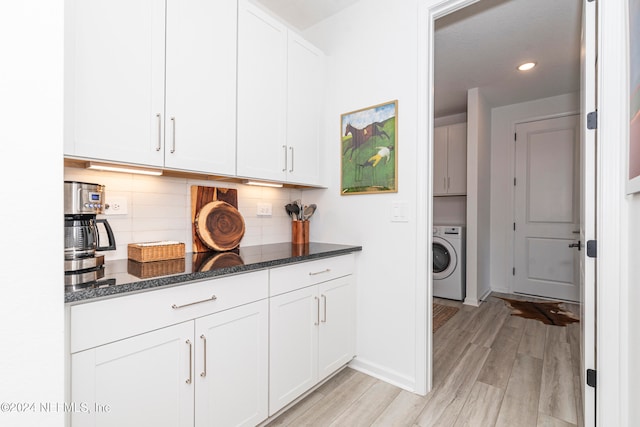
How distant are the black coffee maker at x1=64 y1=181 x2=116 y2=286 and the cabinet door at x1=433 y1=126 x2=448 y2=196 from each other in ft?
13.8

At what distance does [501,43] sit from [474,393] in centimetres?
281

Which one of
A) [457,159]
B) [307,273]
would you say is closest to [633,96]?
[307,273]

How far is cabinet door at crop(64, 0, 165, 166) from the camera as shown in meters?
1.16

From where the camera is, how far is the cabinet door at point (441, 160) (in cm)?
440

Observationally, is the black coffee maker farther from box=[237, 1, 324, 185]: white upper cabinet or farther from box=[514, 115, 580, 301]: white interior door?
box=[514, 115, 580, 301]: white interior door

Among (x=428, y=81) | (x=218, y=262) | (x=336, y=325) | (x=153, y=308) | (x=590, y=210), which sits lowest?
(x=336, y=325)

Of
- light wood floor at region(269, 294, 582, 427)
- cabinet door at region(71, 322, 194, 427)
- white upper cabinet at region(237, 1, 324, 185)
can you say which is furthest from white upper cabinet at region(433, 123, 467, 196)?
cabinet door at region(71, 322, 194, 427)

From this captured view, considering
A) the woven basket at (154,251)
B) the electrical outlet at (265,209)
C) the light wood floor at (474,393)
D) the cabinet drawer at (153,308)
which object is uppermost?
the electrical outlet at (265,209)

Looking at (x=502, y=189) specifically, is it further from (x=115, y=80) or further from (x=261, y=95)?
(x=115, y=80)

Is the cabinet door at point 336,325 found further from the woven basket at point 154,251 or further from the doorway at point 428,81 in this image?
the woven basket at point 154,251

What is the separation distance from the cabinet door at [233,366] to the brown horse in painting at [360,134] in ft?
4.06

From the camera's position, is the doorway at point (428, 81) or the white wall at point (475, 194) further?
the white wall at point (475, 194)

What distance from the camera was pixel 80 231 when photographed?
1.17m

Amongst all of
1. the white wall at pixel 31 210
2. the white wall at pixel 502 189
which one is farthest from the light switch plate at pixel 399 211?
the white wall at pixel 502 189
